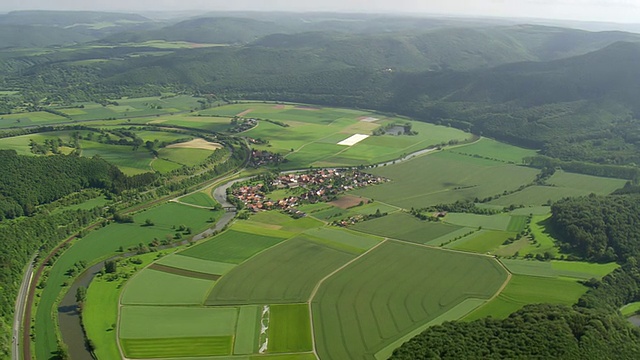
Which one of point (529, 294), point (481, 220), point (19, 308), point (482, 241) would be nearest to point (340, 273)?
point (529, 294)

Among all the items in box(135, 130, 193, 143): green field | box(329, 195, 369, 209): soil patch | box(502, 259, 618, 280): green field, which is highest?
box(502, 259, 618, 280): green field

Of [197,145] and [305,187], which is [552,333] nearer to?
[305,187]

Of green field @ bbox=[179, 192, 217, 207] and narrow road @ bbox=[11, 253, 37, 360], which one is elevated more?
narrow road @ bbox=[11, 253, 37, 360]

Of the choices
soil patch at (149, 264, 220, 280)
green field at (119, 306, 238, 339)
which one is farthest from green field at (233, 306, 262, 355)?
soil patch at (149, 264, 220, 280)

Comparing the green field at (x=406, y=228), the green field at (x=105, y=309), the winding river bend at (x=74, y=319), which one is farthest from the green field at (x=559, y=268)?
the winding river bend at (x=74, y=319)

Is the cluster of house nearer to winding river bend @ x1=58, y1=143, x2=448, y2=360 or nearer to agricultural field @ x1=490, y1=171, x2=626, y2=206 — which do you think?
winding river bend @ x1=58, y1=143, x2=448, y2=360

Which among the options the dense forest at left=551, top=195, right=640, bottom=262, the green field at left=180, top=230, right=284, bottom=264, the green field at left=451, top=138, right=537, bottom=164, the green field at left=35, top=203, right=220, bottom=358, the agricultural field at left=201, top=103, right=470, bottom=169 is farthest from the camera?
the green field at left=451, top=138, right=537, bottom=164

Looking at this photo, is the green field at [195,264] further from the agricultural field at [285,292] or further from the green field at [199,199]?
the green field at [199,199]

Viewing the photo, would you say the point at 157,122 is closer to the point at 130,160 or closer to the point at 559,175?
the point at 130,160
